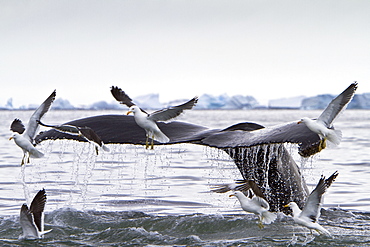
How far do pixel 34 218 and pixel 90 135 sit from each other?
1.43 metres

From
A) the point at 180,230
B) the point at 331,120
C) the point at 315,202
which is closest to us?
the point at 331,120

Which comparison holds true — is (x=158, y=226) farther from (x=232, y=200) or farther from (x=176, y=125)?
(x=232, y=200)

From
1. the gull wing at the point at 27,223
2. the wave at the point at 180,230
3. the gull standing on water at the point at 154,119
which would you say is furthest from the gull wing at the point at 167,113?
the gull wing at the point at 27,223

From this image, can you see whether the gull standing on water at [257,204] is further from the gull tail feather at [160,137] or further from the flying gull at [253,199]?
the gull tail feather at [160,137]

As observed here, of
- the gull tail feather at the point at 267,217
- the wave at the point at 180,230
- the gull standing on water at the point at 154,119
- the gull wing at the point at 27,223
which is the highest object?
the gull standing on water at the point at 154,119

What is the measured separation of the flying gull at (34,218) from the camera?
5930mm

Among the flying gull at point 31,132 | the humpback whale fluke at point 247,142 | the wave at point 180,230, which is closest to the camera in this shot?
the humpback whale fluke at point 247,142

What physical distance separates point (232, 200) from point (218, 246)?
3.60 m

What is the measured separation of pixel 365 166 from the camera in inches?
540

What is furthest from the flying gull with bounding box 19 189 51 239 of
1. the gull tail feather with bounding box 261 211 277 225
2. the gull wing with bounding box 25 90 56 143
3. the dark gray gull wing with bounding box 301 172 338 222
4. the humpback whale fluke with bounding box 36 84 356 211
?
the dark gray gull wing with bounding box 301 172 338 222

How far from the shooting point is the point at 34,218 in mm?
6051

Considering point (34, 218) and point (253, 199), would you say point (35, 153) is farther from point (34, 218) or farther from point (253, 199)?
point (253, 199)

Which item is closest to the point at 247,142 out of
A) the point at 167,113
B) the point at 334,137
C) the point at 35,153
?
the point at 334,137

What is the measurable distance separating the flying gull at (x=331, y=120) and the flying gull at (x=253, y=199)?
862 mm
